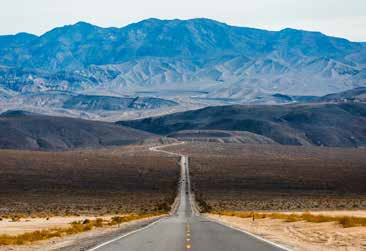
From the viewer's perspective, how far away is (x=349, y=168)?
12425 centimetres

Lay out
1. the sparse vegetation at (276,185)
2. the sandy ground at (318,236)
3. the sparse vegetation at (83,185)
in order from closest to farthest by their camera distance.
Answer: the sandy ground at (318,236) < the sparse vegetation at (83,185) < the sparse vegetation at (276,185)

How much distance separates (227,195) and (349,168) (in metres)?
49.5

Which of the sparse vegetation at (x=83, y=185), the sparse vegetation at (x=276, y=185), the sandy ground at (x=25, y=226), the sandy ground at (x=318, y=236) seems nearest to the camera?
the sandy ground at (x=318, y=236)

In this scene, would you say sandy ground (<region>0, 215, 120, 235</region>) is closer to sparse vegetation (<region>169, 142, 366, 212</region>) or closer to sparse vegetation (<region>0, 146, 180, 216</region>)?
sparse vegetation (<region>0, 146, 180, 216</region>)

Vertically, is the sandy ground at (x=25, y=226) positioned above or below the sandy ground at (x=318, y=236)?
below

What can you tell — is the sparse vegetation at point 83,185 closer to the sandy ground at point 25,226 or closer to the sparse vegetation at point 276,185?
the sparse vegetation at point 276,185

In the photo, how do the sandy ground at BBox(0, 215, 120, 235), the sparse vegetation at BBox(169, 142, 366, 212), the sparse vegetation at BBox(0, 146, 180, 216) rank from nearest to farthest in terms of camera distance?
the sandy ground at BBox(0, 215, 120, 235) < the sparse vegetation at BBox(0, 146, 180, 216) < the sparse vegetation at BBox(169, 142, 366, 212)

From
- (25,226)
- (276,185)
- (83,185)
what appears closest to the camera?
(25,226)

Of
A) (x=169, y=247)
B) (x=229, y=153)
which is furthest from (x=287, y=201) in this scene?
(x=229, y=153)

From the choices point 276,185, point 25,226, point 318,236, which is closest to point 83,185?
point 276,185

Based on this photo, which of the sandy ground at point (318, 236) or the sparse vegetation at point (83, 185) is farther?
the sparse vegetation at point (83, 185)

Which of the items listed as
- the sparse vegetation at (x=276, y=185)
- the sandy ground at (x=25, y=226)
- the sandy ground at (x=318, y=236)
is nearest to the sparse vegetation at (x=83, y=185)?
the sparse vegetation at (x=276, y=185)

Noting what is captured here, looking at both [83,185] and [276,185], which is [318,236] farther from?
[276,185]

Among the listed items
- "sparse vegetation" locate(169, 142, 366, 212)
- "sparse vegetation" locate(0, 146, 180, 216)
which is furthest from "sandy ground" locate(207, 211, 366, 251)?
"sparse vegetation" locate(169, 142, 366, 212)
